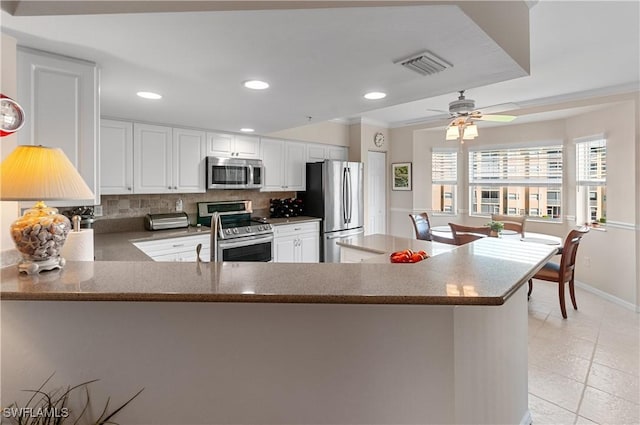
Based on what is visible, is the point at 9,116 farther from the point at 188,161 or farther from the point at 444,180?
the point at 444,180

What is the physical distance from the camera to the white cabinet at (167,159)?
3607 mm

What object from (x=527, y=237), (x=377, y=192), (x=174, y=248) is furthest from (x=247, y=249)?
(x=527, y=237)

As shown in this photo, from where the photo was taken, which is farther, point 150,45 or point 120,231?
point 120,231

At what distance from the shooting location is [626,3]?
85.0 inches

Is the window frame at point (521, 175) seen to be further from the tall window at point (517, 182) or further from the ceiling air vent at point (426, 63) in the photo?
the ceiling air vent at point (426, 63)

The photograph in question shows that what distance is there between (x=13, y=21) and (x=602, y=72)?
4.79 meters

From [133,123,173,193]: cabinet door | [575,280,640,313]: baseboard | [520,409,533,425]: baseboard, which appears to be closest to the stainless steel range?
[133,123,173,193]: cabinet door

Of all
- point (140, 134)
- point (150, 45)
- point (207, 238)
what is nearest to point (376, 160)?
point (207, 238)

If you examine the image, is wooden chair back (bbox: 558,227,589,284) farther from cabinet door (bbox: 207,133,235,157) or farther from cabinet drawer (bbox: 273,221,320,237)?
cabinet door (bbox: 207,133,235,157)

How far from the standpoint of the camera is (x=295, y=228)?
4.69m

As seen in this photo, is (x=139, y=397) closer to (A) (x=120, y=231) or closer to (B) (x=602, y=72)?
(A) (x=120, y=231)

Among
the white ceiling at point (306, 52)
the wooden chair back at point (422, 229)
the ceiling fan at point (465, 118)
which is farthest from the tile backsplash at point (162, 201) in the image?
the ceiling fan at point (465, 118)

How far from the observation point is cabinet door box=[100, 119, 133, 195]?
3.36m

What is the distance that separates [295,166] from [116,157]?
2440 mm
